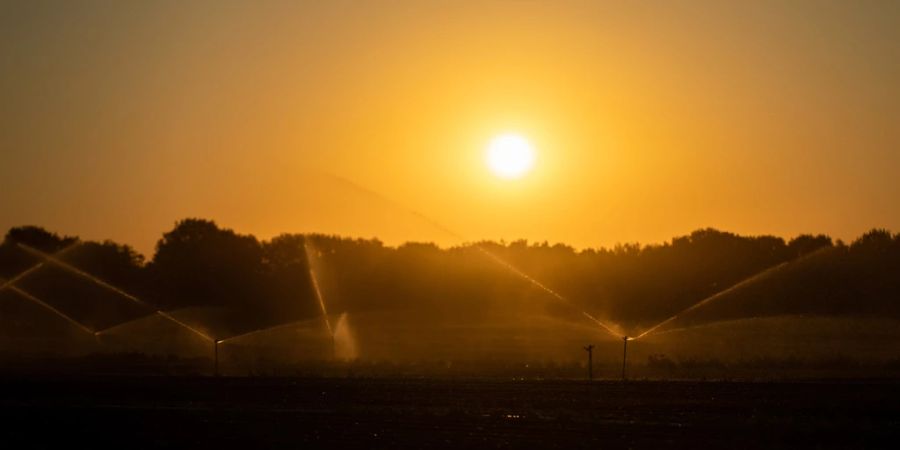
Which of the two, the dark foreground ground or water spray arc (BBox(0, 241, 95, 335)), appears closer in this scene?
the dark foreground ground

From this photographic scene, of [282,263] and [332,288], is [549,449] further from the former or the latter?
[282,263]

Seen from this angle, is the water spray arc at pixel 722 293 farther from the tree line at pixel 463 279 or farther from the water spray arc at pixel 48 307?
the water spray arc at pixel 48 307

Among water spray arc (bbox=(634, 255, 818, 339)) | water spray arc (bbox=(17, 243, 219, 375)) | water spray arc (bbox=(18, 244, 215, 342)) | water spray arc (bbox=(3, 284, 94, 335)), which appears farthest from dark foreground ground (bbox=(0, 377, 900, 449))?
water spray arc (bbox=(3, 284, 94, 335))

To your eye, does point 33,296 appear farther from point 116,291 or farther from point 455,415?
point 455,415

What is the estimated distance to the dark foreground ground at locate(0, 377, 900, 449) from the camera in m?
27.3

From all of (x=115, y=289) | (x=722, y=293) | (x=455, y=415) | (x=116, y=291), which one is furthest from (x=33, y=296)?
(x=455, y=415)

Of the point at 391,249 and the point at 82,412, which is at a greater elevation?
the point at 391,249

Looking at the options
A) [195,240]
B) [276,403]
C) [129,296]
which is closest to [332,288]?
[129,296]

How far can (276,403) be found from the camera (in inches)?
1480

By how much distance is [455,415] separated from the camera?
3256cm

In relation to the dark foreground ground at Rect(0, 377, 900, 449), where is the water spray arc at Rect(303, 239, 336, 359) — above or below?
above

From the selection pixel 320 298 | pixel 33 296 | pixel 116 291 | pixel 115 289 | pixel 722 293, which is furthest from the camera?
pixel 33 296

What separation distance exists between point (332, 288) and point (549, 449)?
66076 mm

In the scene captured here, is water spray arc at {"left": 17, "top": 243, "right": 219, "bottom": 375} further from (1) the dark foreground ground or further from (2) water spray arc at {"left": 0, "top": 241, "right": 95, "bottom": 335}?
(1) the dark foreground ground
